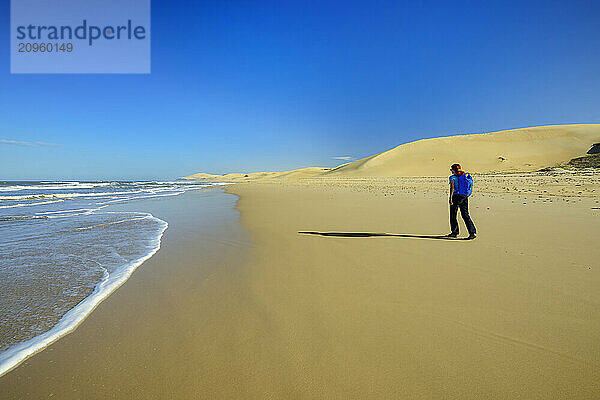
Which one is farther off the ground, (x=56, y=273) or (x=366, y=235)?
(x=366, y=235)

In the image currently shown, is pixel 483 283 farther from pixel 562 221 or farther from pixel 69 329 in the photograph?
pixel 562 221

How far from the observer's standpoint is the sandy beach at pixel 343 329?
1801mm

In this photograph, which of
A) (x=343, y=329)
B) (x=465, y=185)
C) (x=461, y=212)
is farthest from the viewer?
(x=465, y=185)

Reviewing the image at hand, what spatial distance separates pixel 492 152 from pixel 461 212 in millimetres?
66464

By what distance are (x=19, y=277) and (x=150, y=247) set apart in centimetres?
190

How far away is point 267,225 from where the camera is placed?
7695 mm

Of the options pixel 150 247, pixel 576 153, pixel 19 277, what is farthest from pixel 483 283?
pixel 576 153

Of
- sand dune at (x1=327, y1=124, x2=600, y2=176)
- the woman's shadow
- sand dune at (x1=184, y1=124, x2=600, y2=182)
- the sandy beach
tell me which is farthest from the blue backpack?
sand dune at (x1=327, y1=124, x2=600, y2=176)

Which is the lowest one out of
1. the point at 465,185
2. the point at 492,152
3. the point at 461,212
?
the point at 461,212

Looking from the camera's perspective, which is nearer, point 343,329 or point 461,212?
point 343,329

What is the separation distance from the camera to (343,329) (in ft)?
7.93

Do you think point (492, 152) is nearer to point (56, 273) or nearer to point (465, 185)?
point (465, 185)

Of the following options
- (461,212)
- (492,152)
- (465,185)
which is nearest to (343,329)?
(461,212)

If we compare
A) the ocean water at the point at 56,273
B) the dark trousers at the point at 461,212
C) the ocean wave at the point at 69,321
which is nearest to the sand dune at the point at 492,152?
the dark trousers at the point at 461,212
